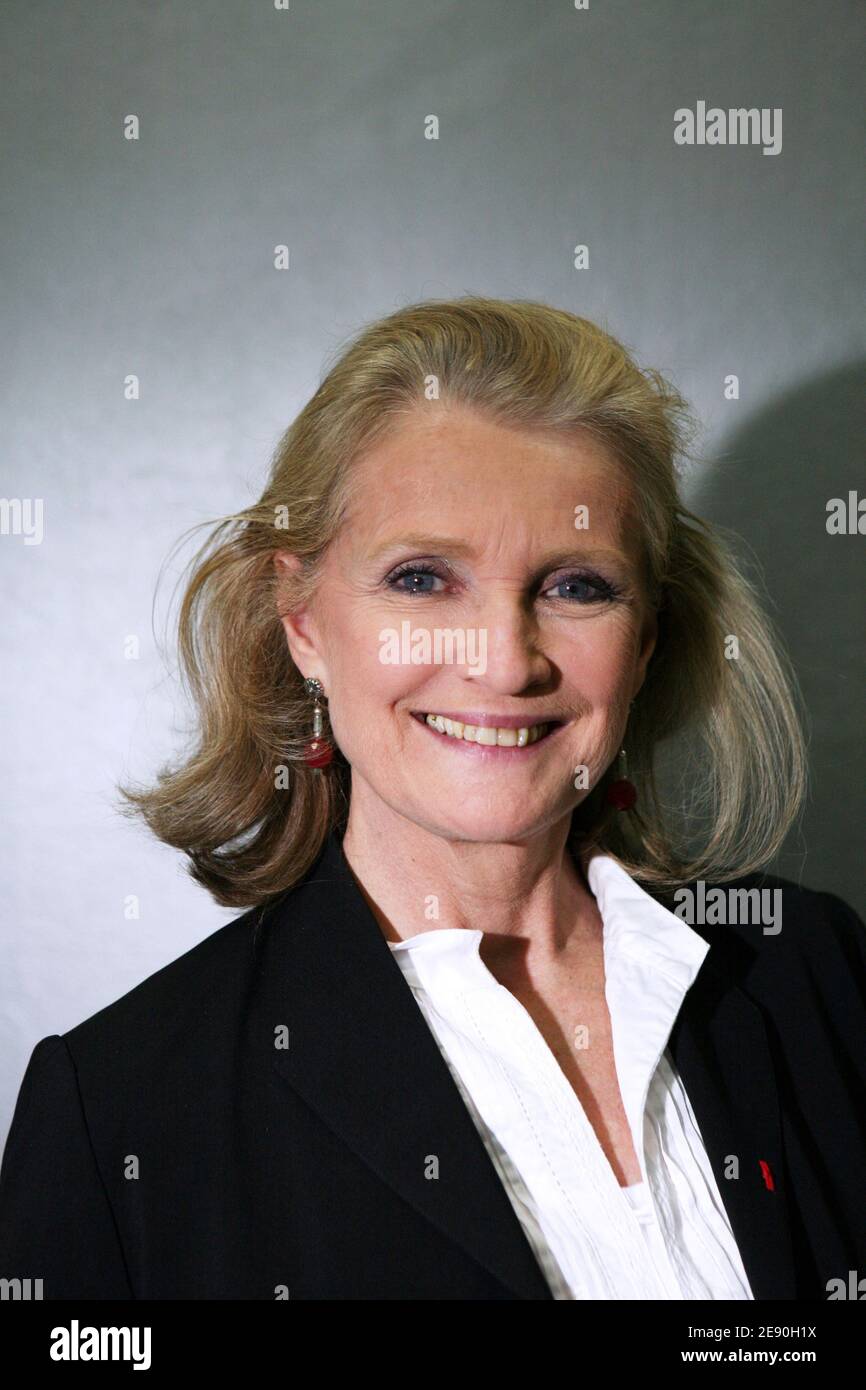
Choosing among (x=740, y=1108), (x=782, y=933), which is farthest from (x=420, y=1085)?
(x=782, y=933)

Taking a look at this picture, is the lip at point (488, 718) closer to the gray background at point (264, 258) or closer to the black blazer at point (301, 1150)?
the black blazer at point (301, 1150)

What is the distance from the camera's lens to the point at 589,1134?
127cm

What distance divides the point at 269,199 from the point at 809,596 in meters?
0.96

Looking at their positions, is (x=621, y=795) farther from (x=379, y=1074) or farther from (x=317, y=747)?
(x=379, y=1074)

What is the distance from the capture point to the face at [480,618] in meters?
1.31

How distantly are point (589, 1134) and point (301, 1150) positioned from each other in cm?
28

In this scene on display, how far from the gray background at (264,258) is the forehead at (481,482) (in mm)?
456

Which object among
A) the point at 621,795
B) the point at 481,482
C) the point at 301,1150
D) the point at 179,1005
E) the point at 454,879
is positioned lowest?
the point at 301,1150

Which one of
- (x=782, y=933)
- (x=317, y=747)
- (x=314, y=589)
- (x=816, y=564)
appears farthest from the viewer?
(x=816, y=564)

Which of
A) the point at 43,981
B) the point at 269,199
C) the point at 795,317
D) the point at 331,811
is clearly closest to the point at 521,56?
the point at 269,199

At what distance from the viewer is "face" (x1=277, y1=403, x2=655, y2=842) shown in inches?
51.5

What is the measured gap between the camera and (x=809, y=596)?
198 cm
